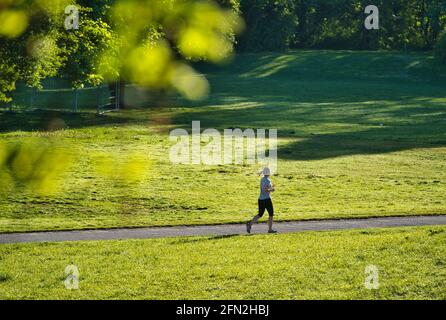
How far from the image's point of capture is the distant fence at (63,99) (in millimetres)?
64688

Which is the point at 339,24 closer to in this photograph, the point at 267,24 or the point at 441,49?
the point at 267,24

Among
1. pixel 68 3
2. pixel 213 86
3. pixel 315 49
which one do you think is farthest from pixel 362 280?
pixel 315 49

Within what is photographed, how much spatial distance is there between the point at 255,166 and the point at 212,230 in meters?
13.8

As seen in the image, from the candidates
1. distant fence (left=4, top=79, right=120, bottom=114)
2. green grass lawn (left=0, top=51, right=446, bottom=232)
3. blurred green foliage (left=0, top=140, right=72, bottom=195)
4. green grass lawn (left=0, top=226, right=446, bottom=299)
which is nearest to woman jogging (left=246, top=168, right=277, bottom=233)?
green grass lawn (left=0, top=226, right=446, bottom=299)

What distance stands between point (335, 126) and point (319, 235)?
33463mm

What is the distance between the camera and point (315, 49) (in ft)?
409

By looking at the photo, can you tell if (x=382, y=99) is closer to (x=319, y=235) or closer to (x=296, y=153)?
(x=296, y=153)

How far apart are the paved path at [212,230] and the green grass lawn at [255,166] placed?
842 millimetres

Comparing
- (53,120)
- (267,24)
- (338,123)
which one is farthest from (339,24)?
(53,120)

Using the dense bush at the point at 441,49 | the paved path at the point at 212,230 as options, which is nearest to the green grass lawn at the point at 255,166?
the paved path at the point at 212,230

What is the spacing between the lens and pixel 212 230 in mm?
25000

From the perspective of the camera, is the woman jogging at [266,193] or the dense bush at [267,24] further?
the dense bush at [267,24]

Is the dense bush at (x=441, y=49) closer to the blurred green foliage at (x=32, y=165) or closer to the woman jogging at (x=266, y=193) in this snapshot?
the blurred green foliage at (x=32, y=165)

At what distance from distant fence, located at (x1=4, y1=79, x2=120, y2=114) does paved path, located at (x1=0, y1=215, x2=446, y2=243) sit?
35.4m
